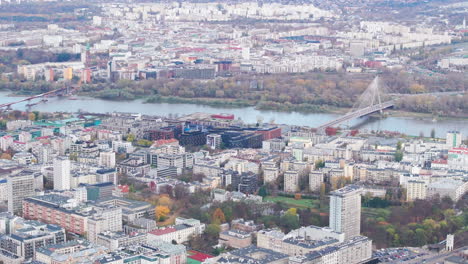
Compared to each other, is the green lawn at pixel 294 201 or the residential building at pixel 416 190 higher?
the residential building at pixel 416 190

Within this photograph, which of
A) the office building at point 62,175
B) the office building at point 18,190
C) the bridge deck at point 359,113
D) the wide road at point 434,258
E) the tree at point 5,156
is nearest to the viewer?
the wide road at point 434,258

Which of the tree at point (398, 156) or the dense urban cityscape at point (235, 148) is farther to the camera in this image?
the tree at point (398, 156)

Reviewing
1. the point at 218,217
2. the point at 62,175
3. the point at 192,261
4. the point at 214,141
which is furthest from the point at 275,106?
the point at 192,261

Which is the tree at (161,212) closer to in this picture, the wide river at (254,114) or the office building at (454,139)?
the office building at (454,139)

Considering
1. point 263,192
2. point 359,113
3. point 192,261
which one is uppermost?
point 359,113

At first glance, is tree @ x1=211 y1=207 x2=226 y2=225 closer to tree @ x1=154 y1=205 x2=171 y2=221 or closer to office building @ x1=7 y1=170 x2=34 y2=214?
tree @ x1=154 y1=205 x2=171 y2=221

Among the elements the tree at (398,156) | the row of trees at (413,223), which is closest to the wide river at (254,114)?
the tree at (398,156)

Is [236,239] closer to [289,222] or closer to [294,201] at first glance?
[289,222]
